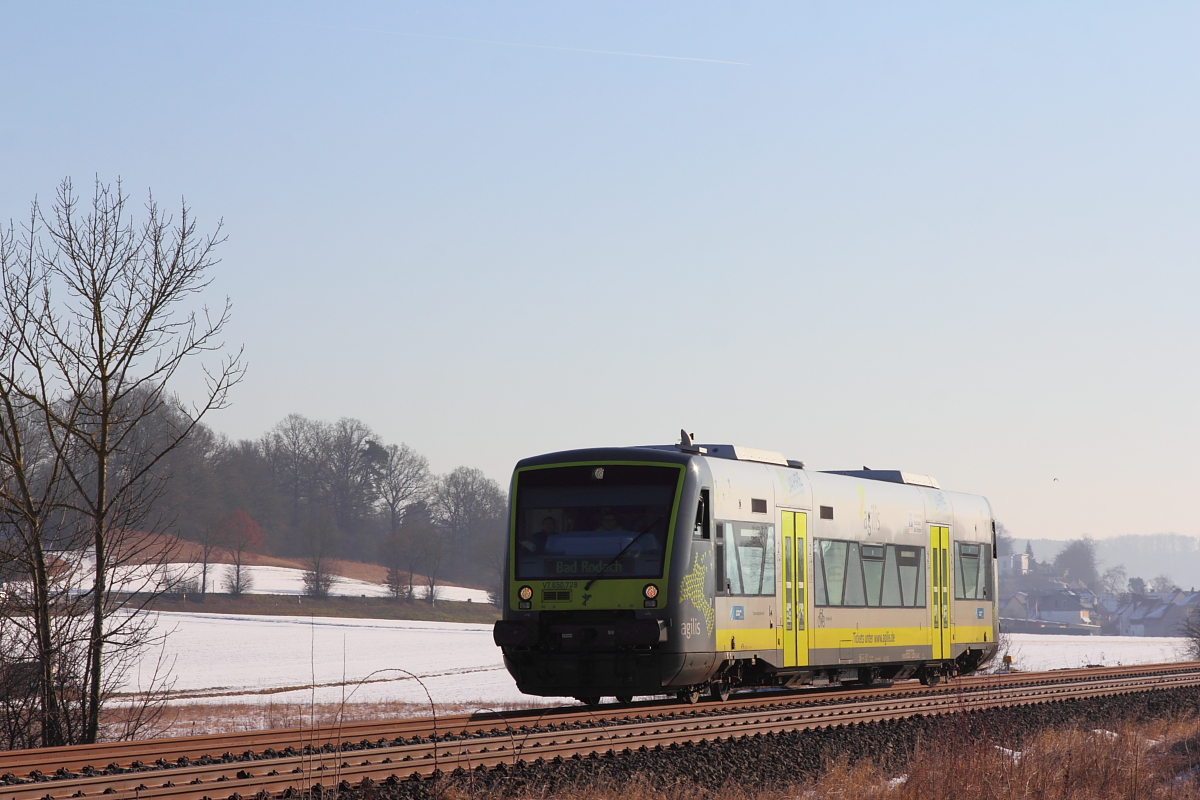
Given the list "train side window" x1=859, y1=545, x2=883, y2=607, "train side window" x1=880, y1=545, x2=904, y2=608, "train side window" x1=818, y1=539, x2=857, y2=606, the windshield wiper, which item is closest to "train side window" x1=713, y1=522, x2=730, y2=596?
the windshield wiper

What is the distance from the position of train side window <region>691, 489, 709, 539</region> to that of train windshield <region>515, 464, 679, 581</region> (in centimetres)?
47

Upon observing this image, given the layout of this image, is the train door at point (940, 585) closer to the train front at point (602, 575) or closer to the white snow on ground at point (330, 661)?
the train front at point (602, 575)

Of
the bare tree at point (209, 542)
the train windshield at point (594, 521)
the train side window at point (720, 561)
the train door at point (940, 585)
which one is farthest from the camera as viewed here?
the bare tree at point (209, 542)

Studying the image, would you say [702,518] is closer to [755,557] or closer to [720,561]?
[720,561]

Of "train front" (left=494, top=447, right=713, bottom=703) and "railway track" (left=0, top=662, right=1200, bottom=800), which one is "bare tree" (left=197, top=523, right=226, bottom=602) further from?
"railway track" (left=0, top=662, right=1200, bottom=800)

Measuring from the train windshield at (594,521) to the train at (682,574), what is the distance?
18 mm

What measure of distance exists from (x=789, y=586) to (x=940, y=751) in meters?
5.91

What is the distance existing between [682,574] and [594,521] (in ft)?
4.42

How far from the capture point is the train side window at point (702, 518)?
16.6m

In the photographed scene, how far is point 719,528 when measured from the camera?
17156 mm

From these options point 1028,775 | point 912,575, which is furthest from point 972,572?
point 1028,775

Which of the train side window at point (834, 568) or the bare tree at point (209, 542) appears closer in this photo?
the train side window at point (834, 568)

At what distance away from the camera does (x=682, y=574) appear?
16.1 m

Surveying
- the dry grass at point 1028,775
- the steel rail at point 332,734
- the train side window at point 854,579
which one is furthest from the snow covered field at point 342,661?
the dry grass at point 1028,775
